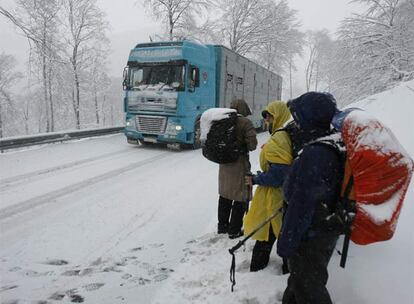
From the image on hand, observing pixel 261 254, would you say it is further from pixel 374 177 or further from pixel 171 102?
pixel 171 102

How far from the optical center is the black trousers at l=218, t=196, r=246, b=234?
4.55 meters

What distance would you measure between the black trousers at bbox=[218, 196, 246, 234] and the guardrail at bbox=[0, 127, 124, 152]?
27.2ft

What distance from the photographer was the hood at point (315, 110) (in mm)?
2338

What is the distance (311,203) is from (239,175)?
2.28 m

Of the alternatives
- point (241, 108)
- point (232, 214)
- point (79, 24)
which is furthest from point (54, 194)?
point (79, 24)

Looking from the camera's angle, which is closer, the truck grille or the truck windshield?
the truck windshield

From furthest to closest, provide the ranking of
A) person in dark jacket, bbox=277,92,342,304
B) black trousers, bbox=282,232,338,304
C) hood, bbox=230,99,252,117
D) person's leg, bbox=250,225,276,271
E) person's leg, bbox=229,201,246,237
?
1. hood, bbox=230,99,252,117
2. person's leg, bbox=229,201,246,237
3. person's leg, bbox=250,225,276,271
4. black trousers, bbox=282,232,338,304
5. person in dark jacket, bbox=277,92,342,304

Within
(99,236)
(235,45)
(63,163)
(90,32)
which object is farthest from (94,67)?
(99,236)

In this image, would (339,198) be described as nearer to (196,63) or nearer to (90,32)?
(196,63)

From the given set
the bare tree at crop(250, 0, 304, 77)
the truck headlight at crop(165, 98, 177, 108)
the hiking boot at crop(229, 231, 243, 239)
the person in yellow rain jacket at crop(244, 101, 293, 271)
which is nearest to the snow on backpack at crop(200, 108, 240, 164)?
the person in yellow rain jacket at crop(244, 101, 293, 271)

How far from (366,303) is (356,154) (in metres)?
1.30

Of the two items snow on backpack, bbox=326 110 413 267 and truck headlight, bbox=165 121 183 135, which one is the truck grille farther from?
snow on backpack, bbox=326 110 413 267

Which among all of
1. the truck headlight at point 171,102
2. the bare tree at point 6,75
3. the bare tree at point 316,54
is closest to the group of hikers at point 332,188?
the truck headlight at point 171,102

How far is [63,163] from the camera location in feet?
30.9
